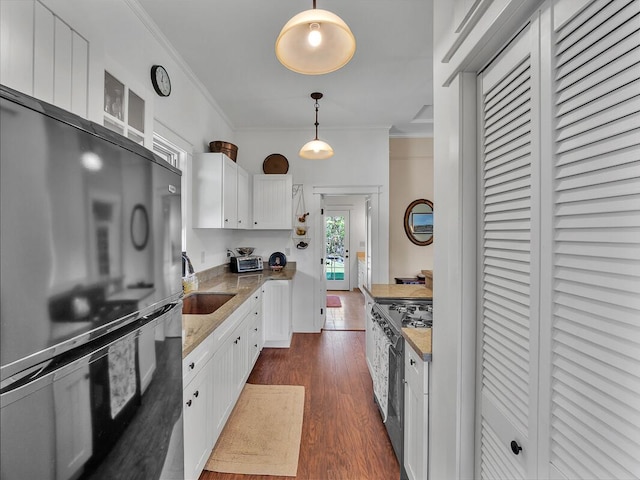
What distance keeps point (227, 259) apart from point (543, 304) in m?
3.77

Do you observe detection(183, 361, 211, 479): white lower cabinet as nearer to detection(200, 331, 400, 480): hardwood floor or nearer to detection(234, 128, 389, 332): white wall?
detection(200, 331, 400, 480): hardwood floor

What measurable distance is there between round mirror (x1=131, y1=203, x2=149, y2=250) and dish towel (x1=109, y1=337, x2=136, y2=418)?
0.23m

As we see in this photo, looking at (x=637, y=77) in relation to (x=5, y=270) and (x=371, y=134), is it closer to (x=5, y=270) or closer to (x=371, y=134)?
(x=5, y=270)

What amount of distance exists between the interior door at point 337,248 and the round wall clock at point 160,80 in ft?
18.5

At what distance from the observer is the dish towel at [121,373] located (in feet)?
2.11

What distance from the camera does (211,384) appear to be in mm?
1761

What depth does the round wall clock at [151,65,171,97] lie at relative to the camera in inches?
87.1

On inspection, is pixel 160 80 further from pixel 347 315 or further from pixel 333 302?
pixel 333 302

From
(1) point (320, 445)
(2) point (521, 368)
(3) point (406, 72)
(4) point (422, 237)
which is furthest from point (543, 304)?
(4) point (422, 237)

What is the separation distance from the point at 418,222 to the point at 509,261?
420cm

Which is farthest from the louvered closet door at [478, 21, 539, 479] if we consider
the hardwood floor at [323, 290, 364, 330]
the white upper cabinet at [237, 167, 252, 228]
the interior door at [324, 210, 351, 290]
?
the interior door at [324, 210, 351, 290]

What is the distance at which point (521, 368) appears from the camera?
2.61 feet

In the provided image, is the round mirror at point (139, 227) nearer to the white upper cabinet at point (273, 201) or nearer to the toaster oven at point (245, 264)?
the toaster oven at point (245, 264)

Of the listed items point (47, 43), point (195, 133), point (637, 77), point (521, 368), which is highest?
point (195, 133)
